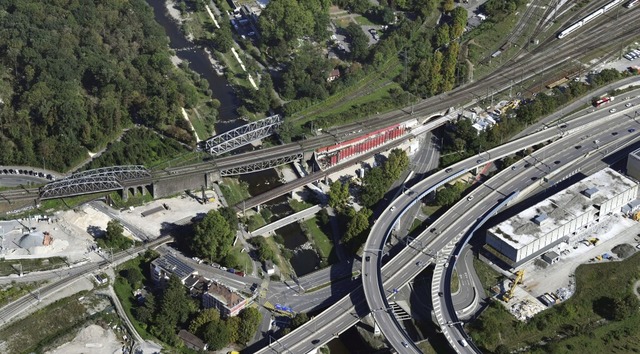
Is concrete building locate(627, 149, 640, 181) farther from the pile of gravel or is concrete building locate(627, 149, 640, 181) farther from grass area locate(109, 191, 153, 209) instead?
grass area locate(109, 191, 153, 209)

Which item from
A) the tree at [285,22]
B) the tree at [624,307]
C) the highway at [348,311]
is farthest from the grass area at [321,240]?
the tree at [285,22]

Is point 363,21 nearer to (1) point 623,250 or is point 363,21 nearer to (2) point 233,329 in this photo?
(1) point 623,250

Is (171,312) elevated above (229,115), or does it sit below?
below

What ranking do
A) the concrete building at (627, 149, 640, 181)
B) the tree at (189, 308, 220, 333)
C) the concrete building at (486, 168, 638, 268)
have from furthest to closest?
1. the concrete building at (627, 149, 640, 181)
2. the concrete building at (486, 168, 638, 268)
3. the tree at (189, 308, 220, 333)

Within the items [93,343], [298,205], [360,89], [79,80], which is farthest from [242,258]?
[79,80]

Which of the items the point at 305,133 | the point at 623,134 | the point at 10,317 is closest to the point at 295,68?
the point at 305,133

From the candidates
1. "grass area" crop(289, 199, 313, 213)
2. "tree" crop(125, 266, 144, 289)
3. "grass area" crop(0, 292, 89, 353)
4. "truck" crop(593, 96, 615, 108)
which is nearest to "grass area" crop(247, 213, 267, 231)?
"grass area" crop(289, 199, 313, 213)

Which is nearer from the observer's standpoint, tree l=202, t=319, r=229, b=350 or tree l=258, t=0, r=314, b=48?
tree l=202, t=319, r=229, b=350

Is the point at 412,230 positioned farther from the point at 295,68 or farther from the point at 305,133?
the point at 295,68
